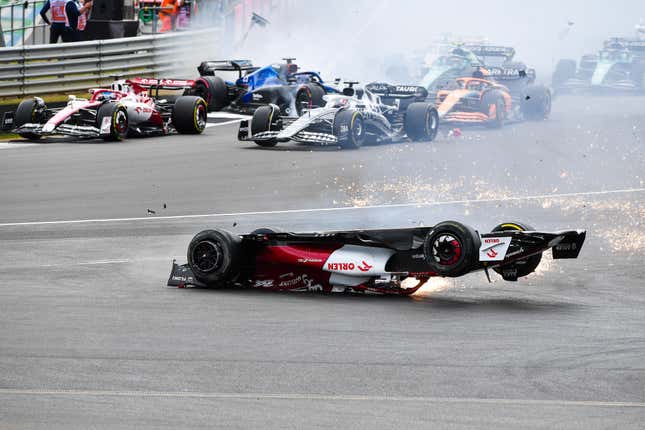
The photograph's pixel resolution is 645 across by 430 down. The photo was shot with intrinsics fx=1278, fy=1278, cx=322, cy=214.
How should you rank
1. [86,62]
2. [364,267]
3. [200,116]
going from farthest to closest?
[86,62] < [200,116] < [364,267]

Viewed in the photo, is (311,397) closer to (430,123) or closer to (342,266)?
(342,266)

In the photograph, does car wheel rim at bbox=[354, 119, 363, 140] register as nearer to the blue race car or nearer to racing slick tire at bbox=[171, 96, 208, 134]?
racing slick tire at bbox=[171, 96, 208, 134]

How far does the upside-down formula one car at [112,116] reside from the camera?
23.0 m

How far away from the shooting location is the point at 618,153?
23.1 m

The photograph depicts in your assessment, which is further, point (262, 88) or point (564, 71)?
point (564, 71)

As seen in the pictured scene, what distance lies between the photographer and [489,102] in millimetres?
28219

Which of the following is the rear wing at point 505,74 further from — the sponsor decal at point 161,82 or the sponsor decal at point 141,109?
the sponsor decal at point 141,109

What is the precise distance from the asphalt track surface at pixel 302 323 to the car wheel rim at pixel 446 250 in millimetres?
361

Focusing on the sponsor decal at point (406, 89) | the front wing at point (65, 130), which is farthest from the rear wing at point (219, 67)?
the front wing at point (65, 130)

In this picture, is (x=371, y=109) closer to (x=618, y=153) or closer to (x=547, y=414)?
(x=618, y=153)

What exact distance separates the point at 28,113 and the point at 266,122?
14.2 ft

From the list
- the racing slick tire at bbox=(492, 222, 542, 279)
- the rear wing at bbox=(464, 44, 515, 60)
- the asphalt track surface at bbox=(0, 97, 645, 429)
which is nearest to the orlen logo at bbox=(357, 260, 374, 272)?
the asphalt track surface at bbox=(0, 97, 645, 429)

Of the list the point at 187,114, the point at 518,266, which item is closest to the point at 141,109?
the point at 187,114

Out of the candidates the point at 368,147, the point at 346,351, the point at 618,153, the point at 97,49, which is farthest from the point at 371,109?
the point at 346,351
